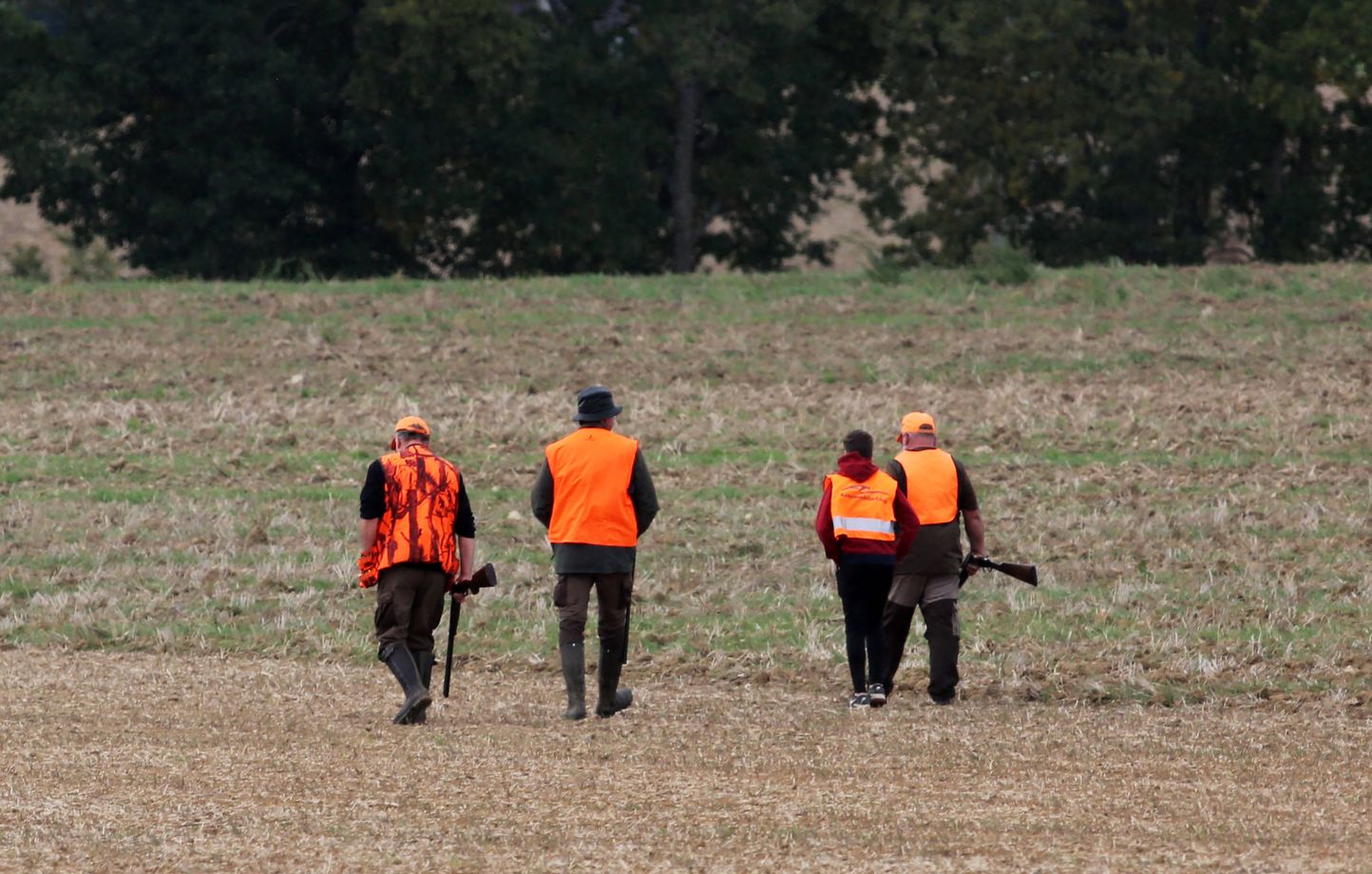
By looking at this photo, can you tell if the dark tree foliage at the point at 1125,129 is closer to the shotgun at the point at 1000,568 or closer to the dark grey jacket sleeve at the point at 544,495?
the shotgun at the point at 1000,568

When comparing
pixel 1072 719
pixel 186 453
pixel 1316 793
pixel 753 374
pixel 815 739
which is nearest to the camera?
pixel 1316 793

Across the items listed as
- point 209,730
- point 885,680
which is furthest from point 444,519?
point 885,680

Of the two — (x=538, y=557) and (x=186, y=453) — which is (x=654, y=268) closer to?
(x=186, y=453)

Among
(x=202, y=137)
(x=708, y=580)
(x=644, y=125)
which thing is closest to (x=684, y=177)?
(x=644, y=125)

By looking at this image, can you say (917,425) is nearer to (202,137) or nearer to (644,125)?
(202,137)

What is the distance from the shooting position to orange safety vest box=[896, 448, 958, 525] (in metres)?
12.3

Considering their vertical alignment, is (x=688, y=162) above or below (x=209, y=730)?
above

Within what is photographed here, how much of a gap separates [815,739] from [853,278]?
23.5 m

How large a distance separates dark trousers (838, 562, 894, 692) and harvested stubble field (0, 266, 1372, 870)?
320 millimetres

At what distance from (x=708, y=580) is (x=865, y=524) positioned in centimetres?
446

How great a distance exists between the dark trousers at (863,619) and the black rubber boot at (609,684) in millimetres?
1390

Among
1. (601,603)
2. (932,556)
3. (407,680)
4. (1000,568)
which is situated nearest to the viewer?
(407,680)

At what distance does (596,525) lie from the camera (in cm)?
1129

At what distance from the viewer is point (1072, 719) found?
11.5m
